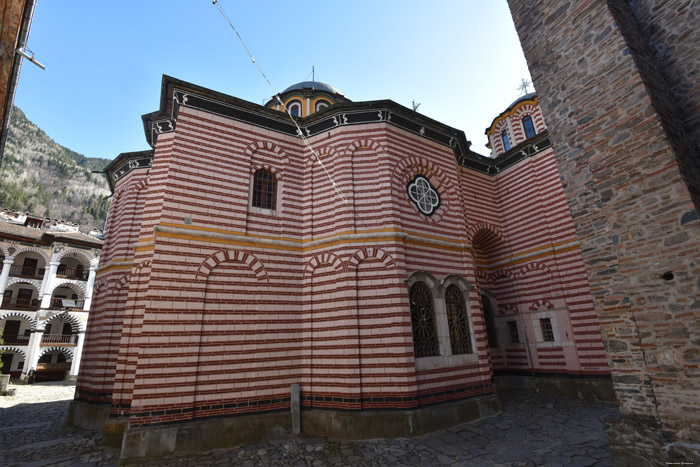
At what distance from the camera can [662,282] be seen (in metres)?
4.20

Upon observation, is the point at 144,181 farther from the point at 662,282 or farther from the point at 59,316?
the point at 59,316

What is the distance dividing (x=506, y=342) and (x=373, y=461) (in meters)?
8.75

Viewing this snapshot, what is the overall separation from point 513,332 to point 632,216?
9653 mm

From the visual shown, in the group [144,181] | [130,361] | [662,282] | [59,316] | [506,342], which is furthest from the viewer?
[59,316]

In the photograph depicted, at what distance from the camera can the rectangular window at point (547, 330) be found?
11.9 metres

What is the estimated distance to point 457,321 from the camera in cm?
944

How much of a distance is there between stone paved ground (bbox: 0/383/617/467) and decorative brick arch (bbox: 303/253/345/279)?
12.9 ft

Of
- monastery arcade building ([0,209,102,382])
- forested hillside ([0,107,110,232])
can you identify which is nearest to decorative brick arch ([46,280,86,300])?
monastery arcade building ([0,209,102,382])

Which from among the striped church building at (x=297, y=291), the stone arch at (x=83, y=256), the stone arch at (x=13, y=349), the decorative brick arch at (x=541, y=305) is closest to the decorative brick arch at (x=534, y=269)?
the striped church building at (x=297, y=291)

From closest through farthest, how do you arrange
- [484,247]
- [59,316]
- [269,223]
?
[269,223] → [484,247] → [59,316]

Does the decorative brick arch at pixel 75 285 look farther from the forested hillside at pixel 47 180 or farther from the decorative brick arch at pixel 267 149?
the forested hillside at pixel 47 180

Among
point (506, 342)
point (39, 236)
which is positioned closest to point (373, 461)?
point (506, 342)

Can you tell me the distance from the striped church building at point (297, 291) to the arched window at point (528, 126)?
6.02m

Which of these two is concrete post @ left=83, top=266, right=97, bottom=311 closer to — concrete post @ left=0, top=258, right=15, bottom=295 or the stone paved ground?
concrete post @ left=0, top=258, right=15, bottom=295
